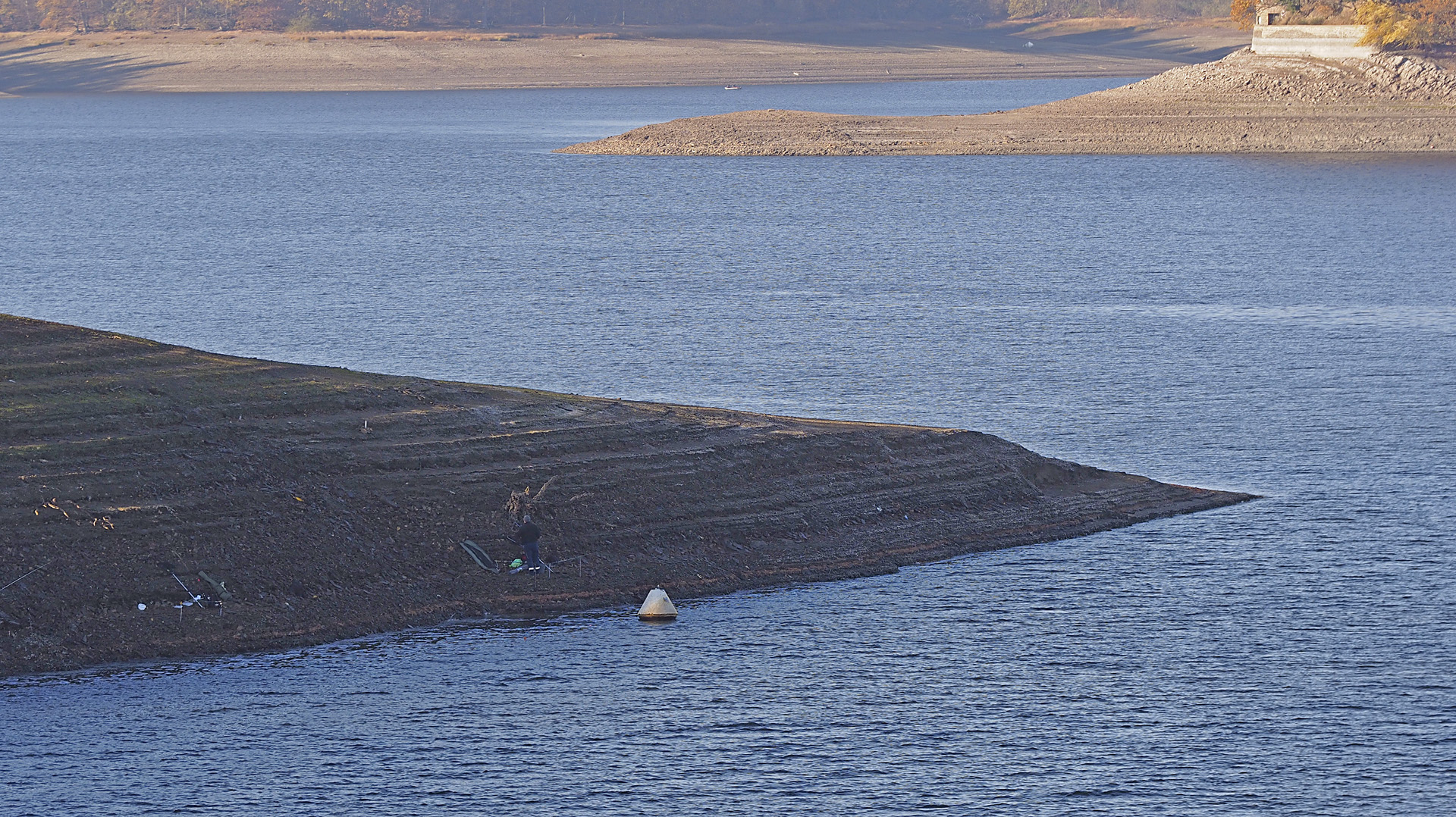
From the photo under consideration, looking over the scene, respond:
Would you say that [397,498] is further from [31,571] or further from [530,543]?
[31,571]

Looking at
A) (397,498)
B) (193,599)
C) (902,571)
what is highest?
(397,498)

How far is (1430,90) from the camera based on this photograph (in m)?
195

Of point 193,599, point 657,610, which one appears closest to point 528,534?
point 657,610

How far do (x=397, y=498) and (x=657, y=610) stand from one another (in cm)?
767

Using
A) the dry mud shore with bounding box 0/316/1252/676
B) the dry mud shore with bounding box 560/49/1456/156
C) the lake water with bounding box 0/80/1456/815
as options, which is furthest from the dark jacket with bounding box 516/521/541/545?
the dry mud shore with bounding box 560/49/1456/156

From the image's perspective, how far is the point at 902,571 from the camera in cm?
4538

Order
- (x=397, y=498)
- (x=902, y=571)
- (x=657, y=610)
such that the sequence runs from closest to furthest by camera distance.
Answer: (x=657, y=610), (x=397, y=498), (x=902, y=571)

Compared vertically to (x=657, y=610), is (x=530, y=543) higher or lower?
higher

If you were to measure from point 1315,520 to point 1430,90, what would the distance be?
530ft

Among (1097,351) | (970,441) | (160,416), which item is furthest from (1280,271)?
(160,416)

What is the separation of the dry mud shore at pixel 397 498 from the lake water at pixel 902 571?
1667 mm

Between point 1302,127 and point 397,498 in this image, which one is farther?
point 1302,127

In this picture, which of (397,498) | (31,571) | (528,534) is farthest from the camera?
(397,498)

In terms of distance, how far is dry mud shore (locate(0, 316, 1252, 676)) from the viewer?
131 feet
